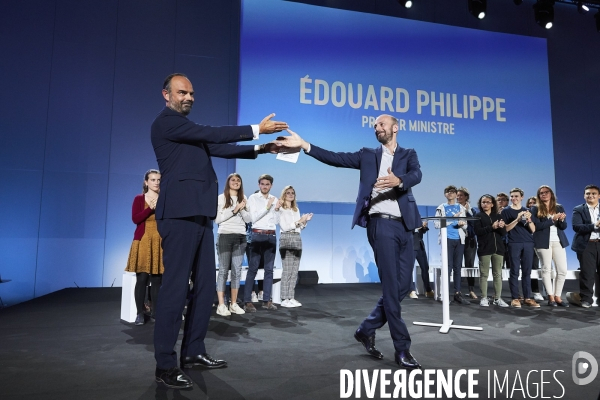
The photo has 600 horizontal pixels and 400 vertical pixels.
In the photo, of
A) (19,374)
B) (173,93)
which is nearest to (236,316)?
(19,374)

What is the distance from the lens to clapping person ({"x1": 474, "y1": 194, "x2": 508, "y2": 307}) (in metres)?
4.86

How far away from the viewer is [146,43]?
273 inches

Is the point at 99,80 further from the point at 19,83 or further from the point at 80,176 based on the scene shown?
the point at 80,176

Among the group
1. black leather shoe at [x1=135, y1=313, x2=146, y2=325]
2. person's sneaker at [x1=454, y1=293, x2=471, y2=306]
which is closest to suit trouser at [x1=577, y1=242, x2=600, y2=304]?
person's sneaker at [x1=454, y1=293, x2=471, y2=306]

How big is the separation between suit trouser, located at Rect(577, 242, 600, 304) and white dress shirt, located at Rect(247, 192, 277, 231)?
3908mm

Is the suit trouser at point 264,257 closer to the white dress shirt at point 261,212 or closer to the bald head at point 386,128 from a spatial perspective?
the white dress shirt at point 261,212

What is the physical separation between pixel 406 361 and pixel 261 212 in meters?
2.62

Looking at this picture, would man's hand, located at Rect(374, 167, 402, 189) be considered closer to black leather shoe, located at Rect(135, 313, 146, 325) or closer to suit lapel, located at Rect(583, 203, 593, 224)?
black leather shoe, located at Rect(135, 313, 146, 325)

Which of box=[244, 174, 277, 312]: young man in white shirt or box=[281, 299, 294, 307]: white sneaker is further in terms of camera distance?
box=[281, 299, 294, 307]: white sneaker

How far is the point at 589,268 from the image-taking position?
4938mm

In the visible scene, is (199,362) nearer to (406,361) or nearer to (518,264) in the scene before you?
(406,361)

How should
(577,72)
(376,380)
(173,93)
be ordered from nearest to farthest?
(376,380)
(173,93)
(577,72)

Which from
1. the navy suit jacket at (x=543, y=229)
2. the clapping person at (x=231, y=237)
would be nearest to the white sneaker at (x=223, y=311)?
the clapping person at (x=231, y=237)

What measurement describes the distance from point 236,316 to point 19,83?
549 centimetres
